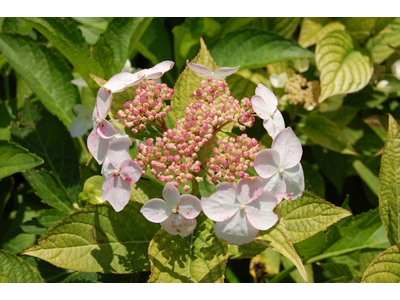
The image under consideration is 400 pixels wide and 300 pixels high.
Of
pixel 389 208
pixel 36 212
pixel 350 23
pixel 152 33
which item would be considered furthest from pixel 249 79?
pixel 36 212

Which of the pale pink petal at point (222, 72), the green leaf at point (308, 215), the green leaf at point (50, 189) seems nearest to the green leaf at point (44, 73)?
the green leaf at point (50, 189)

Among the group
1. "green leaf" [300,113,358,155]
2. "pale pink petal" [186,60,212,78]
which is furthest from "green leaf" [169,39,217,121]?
"green leaf" [300,113,358,155]

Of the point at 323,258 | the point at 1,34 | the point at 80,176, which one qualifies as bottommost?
the point at 323,258

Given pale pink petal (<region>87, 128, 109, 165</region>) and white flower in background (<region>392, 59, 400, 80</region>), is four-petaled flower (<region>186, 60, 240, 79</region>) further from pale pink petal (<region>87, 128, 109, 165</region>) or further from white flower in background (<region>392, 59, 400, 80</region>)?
white flower in background (<region>392, 59, 400, 80</region>)

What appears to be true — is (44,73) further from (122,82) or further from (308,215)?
(308,215)

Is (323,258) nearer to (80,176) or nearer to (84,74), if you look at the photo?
(80,176)

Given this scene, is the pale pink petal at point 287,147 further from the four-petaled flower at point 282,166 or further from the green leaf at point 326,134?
the green leaf at point 326,134

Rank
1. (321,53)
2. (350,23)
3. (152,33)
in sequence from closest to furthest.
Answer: (321,53)
(152,33)
(350,23)
